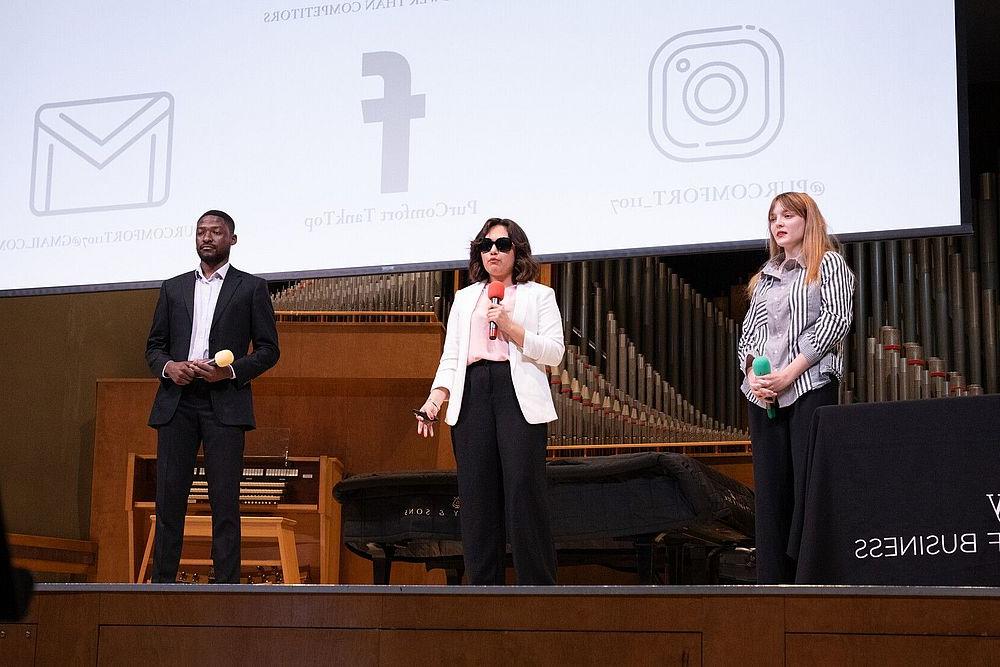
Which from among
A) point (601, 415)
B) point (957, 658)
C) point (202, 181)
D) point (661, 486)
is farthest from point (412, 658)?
point (601, 415)

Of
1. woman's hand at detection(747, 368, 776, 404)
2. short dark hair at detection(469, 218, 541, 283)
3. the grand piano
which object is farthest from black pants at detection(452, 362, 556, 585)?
the grand piano

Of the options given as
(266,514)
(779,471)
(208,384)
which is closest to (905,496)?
(779,471)

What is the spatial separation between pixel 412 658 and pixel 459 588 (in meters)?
0.19

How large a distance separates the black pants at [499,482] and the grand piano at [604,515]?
88 cm

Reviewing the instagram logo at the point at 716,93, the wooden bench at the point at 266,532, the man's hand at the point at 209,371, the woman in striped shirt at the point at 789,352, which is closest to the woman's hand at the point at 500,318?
the woman in striped shirt at the point at 789,352

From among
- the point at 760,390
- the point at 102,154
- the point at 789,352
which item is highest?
the point at 102,154

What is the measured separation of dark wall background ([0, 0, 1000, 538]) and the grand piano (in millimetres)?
2115

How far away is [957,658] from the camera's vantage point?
234 centimetres

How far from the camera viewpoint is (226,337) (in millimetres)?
3906

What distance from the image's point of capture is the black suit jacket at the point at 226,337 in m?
3.80

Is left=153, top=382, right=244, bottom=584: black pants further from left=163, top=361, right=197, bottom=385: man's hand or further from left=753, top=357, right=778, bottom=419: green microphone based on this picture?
left=753, top=357, right=778, bottom=419: green microphone

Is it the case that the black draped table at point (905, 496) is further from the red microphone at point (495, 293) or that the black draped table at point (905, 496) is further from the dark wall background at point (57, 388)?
the dark wall background at point (57, 388)

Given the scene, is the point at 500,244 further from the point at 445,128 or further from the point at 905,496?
the point at 905,496

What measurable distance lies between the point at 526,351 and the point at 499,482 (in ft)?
1.26
